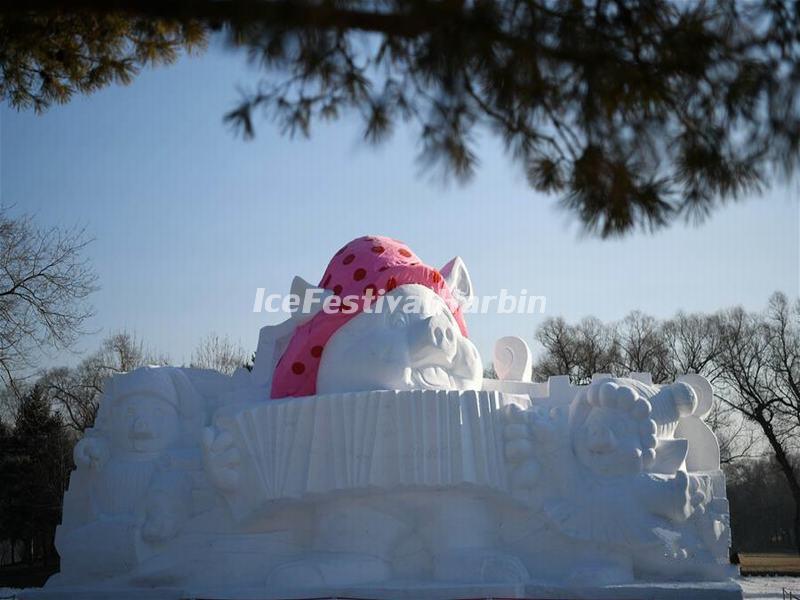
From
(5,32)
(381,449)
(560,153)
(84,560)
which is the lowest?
(84,560)

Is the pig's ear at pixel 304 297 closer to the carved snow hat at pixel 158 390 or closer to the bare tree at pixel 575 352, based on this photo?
the carved snow hat at pixel 158 390

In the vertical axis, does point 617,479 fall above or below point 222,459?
below

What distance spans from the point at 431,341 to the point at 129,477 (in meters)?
3.15

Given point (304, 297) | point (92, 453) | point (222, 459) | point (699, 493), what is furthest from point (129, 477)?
point (699, 493)

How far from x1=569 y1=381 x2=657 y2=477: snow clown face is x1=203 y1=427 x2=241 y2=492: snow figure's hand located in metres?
3.03

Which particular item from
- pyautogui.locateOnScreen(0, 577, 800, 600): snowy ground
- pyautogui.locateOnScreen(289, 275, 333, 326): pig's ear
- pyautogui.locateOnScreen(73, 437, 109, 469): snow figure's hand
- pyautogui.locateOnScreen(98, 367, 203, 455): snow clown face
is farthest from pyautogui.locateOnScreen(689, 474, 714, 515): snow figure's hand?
pyautogui.locateOnScreen(73, 437, 109, 469): snow figure's hand

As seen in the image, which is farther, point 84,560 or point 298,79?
point 84,560

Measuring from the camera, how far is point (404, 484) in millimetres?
8094

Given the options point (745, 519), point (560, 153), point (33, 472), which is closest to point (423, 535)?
point (560, 153)

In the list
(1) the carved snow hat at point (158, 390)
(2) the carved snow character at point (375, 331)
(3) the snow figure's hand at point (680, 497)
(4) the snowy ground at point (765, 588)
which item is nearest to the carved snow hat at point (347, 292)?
(2) the carved snow character at point (375, 331)

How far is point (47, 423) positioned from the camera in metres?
21.5

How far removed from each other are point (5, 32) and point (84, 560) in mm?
5398

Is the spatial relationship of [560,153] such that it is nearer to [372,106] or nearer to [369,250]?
[372,106]

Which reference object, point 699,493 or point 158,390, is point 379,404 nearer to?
point 158,390
